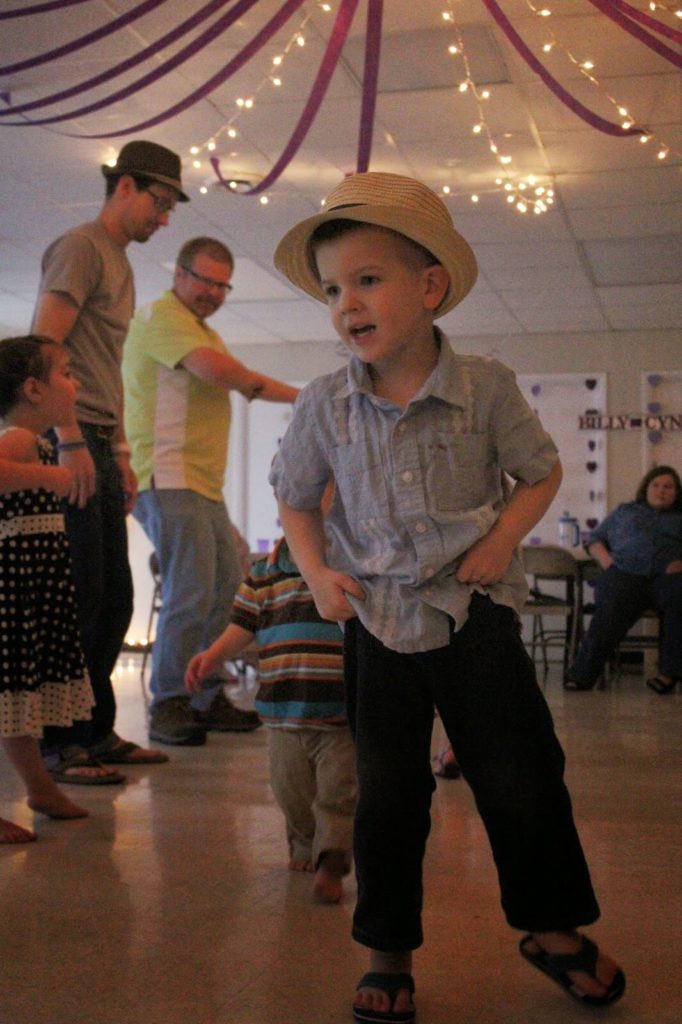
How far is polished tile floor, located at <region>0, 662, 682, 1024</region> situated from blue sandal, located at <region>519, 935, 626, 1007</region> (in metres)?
0.02

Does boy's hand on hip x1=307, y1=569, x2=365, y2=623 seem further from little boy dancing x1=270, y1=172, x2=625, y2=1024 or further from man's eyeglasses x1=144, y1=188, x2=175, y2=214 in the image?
man's eyeglasses x1=144, y1=188, x2=175, y2=214

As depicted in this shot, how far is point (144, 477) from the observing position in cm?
400

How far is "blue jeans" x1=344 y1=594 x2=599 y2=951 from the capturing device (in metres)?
1.50

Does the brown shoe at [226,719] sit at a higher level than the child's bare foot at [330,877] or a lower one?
lower

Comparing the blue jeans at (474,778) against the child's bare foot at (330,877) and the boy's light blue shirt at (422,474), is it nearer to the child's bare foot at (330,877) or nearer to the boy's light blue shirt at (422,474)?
the boy's light blue shirt at (422,474)

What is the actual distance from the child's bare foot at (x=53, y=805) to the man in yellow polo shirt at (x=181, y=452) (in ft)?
3.92

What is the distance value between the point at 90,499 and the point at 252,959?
1.66 meters

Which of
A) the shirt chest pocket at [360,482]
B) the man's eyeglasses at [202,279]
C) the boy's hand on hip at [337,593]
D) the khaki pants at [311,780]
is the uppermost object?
the man's eyeglasses at [202,279]

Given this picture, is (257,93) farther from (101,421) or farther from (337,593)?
(337,593)

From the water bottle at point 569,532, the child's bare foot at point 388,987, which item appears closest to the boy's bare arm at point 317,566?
the child's bare foot at point 388,987

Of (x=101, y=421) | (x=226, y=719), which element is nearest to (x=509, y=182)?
(x=226, y=719)

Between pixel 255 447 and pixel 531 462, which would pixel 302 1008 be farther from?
pixel 255 447

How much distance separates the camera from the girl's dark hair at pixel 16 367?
2.66m

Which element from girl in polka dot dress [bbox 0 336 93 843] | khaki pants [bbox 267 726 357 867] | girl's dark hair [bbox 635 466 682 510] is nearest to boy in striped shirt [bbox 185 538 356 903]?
khaki pants [bbox 267 726 357 867]
